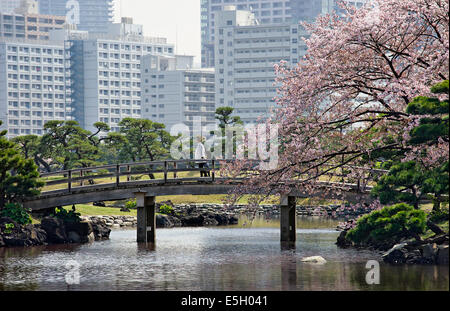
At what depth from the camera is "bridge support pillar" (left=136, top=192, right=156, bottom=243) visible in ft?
150

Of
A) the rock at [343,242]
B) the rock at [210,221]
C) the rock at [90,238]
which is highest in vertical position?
the rock at [343,242]

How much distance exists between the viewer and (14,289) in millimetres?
27188

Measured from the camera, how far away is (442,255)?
28719mm

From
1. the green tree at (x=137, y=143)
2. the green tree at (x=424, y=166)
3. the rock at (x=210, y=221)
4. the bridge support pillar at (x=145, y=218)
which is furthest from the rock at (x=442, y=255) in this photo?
the green tree at (x=137, y=143)

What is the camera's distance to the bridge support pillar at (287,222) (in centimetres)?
4519

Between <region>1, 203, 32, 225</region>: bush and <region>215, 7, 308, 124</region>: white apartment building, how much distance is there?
143 metres

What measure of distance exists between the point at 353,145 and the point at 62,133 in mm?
52502

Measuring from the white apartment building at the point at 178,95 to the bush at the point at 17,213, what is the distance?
147539 millimetres

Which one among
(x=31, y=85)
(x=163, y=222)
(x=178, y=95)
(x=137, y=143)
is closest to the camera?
(x=163, y=222)
